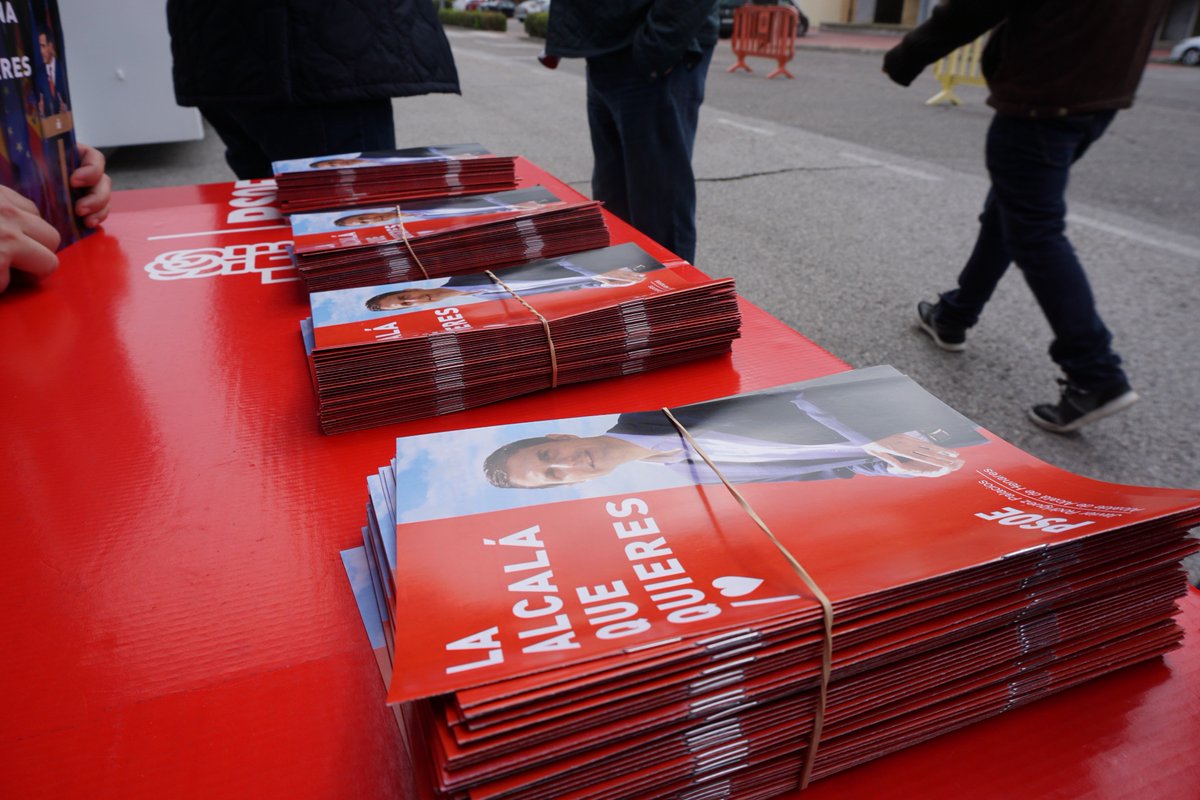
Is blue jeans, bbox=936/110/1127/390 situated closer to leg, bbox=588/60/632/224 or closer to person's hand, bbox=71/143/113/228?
leg, bbox=588/60/632/224

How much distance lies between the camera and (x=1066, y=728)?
1.73 feet

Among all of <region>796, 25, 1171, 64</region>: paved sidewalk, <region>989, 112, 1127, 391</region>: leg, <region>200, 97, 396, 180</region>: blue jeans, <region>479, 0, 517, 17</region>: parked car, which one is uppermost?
<region>479, 0, 517, 17</region>: parked car

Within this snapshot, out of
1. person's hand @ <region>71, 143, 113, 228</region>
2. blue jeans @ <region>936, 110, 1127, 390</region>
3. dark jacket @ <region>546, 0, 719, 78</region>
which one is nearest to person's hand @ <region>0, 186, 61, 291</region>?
person's hand @ <region>71, 143, 113, 228</region>

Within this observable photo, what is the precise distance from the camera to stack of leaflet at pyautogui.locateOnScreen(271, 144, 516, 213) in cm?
143

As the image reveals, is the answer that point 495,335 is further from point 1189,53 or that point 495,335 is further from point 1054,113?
point 1189,53

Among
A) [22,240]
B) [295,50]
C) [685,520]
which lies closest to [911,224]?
[295,50]

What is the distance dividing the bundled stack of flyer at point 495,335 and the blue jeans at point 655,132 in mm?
1413

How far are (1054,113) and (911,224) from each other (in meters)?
2.28

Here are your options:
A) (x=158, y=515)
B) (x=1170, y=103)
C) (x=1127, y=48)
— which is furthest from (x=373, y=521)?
(x=1170, y=103)

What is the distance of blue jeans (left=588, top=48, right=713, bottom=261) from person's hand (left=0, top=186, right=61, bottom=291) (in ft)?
5.00

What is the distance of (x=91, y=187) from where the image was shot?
4.99 feet

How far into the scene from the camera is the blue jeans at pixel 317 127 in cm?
167

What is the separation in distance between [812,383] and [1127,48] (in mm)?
1799

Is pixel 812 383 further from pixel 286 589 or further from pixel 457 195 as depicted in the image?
pixel 457 195
